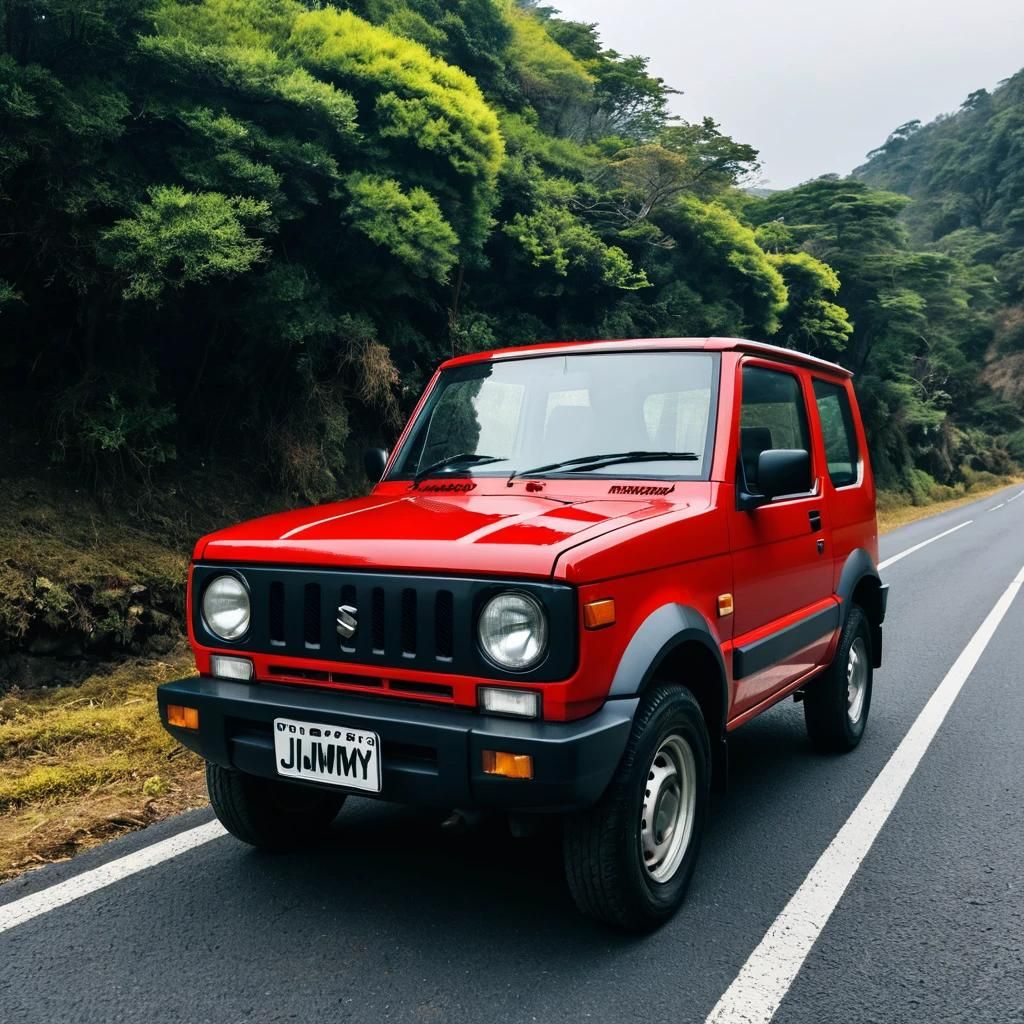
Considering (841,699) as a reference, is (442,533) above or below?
above

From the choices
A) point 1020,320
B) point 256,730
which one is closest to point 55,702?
point 256,730

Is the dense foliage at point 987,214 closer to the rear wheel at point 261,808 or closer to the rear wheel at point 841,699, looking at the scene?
the rear wheel at point 841,699

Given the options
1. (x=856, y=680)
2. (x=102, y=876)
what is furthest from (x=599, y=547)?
(x=856, y=680)

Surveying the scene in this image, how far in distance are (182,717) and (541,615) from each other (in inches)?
53.9

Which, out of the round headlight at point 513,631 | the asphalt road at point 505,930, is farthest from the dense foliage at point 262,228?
the round headlight at point 513,631

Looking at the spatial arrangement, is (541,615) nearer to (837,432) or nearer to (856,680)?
(837,432)

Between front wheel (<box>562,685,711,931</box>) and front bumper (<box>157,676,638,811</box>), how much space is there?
0.15 m

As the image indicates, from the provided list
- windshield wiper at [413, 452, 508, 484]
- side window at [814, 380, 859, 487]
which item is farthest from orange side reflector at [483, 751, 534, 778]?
side window at [814, 380, 859, 487]

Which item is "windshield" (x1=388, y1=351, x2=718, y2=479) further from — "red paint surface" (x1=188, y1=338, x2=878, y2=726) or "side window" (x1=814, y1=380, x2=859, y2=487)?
"side window" (x1=814, y1=380, x2=859, y2=487)

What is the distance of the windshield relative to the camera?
354cm

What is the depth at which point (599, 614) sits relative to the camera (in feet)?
8.71

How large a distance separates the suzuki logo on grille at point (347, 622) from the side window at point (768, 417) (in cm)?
170

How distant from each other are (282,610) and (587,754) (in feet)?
3.75

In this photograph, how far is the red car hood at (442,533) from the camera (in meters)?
2.68
